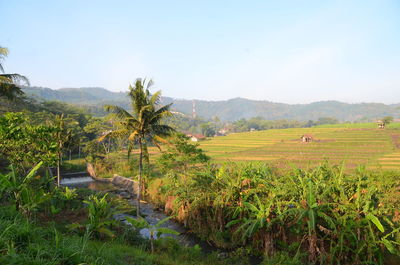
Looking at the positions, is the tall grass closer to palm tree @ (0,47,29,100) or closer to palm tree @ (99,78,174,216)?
palm tree @ (99,78,174,216)

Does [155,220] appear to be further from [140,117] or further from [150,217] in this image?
[140,117]

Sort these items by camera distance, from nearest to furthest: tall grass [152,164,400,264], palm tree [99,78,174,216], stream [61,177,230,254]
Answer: tall grass [152,164,400,264]
stream [61,177,230,254]
palm tree [99,78,174,216]

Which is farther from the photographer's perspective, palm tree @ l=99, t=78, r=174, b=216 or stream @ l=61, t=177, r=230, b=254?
palm tree @ l=99, t=78, r=174, b=216

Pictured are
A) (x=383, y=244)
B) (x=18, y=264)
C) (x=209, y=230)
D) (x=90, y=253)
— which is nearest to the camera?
(x=18, y=264)

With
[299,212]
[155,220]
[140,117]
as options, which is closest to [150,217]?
[155,220]

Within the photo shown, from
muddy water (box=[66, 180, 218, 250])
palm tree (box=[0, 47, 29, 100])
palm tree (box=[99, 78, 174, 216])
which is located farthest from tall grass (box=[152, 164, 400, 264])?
palm tree (box=[0, 47, 29, 100])

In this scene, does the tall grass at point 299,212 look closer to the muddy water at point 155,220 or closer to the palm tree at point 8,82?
the muddy water at point 155,220

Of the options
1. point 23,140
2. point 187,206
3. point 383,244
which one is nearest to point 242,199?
point 187,206

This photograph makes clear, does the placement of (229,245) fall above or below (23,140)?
below

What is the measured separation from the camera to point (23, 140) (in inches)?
395

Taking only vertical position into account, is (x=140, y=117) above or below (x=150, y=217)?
above

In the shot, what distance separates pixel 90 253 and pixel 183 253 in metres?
4.57

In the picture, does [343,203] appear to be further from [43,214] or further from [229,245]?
[43,214]

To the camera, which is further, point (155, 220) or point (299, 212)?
point (155, 220)
